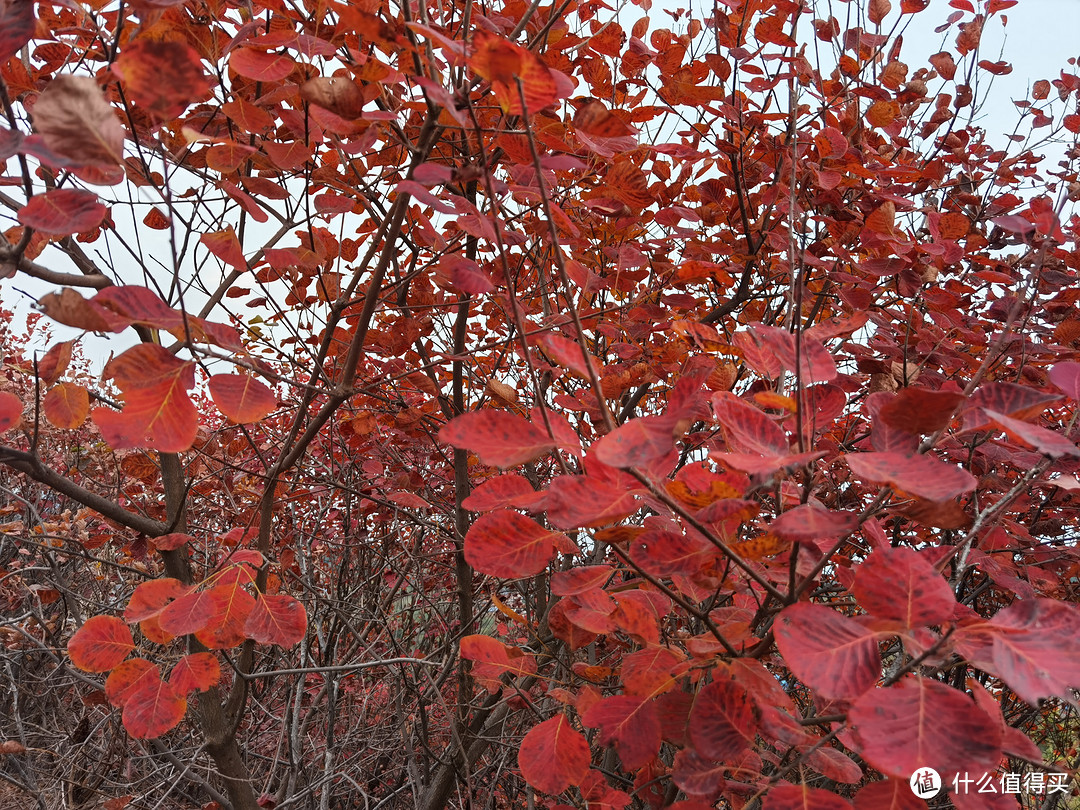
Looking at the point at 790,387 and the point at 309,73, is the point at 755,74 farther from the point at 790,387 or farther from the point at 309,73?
the point at 309,73

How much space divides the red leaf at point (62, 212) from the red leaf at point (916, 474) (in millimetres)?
879

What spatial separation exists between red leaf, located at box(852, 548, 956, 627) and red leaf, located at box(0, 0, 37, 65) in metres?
1.02

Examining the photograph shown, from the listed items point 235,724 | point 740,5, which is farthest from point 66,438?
point 740,5

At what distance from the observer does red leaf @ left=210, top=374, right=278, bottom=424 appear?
96cm

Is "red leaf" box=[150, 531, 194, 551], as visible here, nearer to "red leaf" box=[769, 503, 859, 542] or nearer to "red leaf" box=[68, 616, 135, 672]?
"red leaf" box=[68, 616, 135, 672]

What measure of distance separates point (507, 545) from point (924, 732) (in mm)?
470

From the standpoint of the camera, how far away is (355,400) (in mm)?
3143

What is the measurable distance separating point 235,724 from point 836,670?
6.58ft

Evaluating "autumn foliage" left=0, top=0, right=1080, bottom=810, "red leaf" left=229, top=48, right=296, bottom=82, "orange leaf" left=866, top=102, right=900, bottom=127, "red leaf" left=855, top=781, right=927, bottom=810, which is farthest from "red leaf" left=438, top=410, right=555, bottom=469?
"orange leaf" left=866, top=102, right=900, bottom=127

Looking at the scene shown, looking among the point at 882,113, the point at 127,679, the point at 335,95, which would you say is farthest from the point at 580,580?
the point at 882,113

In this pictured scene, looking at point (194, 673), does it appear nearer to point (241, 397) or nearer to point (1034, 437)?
point (241, 397)

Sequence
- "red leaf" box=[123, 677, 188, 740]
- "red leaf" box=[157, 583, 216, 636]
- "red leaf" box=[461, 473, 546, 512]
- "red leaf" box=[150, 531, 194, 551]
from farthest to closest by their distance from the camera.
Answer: "red leaf" box=[150, 531, 194, 551], "red leaf" box=[123, 677, 188, 740], "red leaf" box=[157, 583, 216, 636], "red leaf" box=[461, 473, 546, 512]

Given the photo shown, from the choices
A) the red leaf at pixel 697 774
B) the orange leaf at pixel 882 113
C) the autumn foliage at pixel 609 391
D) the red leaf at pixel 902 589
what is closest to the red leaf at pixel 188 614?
the autumn foliage at pixel 609 391

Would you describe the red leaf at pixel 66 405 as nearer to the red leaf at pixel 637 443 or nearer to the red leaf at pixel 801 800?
the red leaf at pixel 637 443
